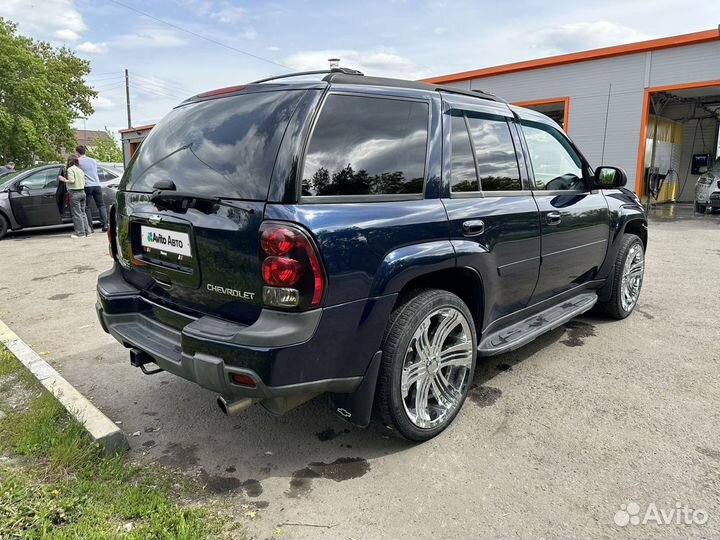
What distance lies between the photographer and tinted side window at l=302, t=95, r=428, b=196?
7.69 feet

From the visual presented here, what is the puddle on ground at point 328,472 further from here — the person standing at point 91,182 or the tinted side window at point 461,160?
the person standing at point 91,182

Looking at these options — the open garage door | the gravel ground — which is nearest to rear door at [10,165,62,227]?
the gravel ground

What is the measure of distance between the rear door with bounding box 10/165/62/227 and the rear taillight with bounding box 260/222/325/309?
1017 cm

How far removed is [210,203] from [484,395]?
2.14 meters

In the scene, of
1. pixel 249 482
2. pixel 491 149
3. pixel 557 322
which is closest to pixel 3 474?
pixel 249 482

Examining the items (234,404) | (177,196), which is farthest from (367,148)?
(234,404)

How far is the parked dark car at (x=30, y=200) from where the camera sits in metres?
9.95

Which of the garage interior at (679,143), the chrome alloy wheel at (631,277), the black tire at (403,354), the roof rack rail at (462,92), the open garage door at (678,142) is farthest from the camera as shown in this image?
the garage interior at (679,143)

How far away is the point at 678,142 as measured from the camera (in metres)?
20.2

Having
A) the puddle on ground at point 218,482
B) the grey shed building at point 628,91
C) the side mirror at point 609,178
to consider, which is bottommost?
the puddle on ground at point 218,482

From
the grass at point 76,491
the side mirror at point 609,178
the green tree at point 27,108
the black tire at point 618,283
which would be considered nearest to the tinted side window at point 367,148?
the grass at point 76,491

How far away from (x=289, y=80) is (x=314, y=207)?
0.84 meters

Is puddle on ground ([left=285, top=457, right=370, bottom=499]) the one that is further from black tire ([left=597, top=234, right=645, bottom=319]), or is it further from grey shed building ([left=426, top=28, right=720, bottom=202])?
grey shed building ([left=426, top=28, right=720, bottom=202])

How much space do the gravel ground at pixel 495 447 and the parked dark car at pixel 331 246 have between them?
12.3 inches
